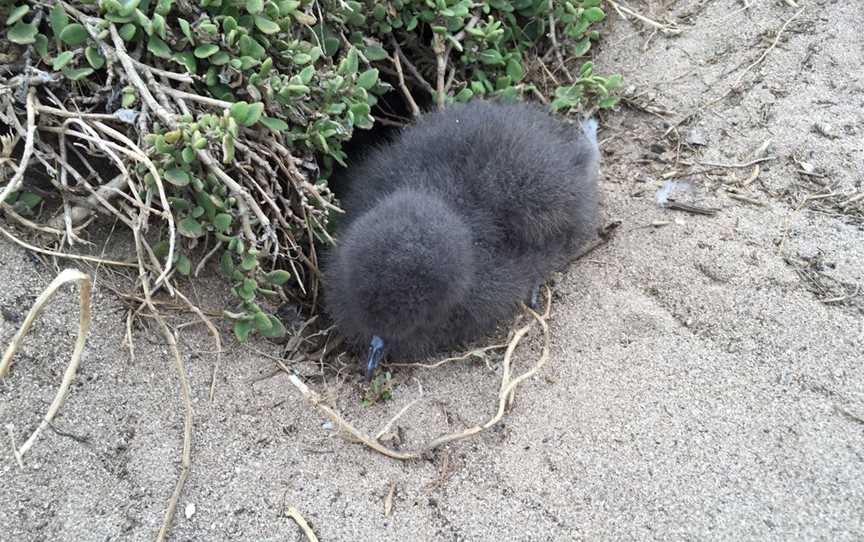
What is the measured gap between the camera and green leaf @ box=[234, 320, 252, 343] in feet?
8.00

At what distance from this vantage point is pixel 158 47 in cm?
233

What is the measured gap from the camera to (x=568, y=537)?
78.0 inches

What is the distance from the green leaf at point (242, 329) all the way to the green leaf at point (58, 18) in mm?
1073

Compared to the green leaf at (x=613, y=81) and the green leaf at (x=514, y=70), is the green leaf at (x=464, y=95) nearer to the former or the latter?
the green leaf at (x=514, y=70)

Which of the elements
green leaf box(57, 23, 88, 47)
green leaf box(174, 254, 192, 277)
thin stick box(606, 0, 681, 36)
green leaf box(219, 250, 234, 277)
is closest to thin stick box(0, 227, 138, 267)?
green leaf box(174, 254, 192, 277)

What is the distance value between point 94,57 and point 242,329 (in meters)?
0.98

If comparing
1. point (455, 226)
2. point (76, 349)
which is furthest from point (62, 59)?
point (455, 226)

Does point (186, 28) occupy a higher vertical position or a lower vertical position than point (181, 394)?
higher

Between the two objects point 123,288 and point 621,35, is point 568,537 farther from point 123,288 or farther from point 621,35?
point 621,35

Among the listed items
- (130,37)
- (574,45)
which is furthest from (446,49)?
(130,37)

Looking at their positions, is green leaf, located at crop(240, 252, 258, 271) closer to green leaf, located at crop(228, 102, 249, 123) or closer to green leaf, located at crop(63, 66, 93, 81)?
green leaf, located at crop(228, 102, 249, 123)

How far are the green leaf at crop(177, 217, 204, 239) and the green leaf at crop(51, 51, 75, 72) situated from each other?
59 centimetres

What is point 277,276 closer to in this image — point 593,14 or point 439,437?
point 439,437

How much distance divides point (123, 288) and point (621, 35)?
2744 millimetres
